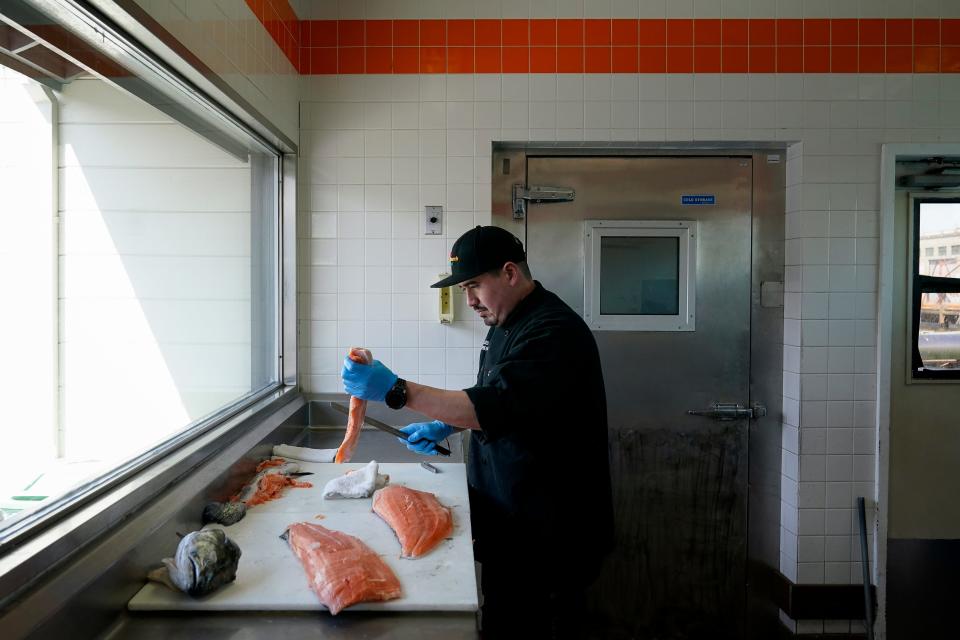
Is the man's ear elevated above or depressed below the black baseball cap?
below

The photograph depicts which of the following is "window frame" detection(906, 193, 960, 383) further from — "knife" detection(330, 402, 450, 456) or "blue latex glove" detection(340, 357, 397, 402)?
"blue latex glove" detection(340, 357, 397, 402)

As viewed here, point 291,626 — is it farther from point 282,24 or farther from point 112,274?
point 282,24

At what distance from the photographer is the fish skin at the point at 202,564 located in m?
1.30

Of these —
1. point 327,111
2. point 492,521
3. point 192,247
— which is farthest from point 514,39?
point 492,521

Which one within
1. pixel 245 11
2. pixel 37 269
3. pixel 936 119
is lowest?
pixel 37 269

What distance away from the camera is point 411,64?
3.04 metres

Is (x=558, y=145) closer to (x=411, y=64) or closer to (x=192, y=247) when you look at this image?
(x=411, y=64)

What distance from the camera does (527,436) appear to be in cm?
186

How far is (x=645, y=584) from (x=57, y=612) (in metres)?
2.71

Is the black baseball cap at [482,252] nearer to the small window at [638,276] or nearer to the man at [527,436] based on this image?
the man at [527,436]

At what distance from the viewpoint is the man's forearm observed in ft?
5.73

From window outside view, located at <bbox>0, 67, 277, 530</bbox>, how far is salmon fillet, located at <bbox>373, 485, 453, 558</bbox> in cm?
74

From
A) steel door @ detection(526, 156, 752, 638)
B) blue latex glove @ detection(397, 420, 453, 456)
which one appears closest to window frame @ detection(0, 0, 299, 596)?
blue latex glove @ detection(397, 420, 453, 456)

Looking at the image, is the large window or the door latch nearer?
the large window
